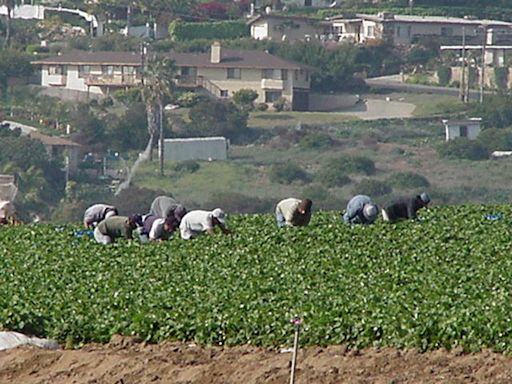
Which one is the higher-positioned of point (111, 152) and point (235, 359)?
point (235, 359)

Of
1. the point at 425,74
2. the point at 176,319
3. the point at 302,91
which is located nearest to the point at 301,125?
the point at 302,91

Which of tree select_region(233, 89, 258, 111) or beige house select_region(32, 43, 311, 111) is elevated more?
beige house select_region(32, 43, 311, 111)

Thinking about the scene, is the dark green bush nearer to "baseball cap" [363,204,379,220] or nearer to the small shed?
the small shed

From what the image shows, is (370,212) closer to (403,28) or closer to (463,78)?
(463,78)

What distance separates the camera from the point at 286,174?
318ft

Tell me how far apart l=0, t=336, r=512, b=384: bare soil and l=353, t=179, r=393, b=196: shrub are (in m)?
69.7

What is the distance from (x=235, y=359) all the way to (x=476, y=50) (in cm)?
11239

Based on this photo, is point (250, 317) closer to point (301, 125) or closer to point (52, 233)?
point (52, 233)

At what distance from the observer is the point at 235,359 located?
19.0 metres

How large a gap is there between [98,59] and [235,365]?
103 metres

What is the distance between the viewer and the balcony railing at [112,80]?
116000mm

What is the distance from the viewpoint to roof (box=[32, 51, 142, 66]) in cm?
11925

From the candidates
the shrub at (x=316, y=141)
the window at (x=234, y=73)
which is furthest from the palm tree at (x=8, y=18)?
the shrub at (x=316, y=141)

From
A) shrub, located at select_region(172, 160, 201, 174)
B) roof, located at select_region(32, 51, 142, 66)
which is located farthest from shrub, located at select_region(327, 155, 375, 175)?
roof, located at select_region(32, 51, 142, 66)
